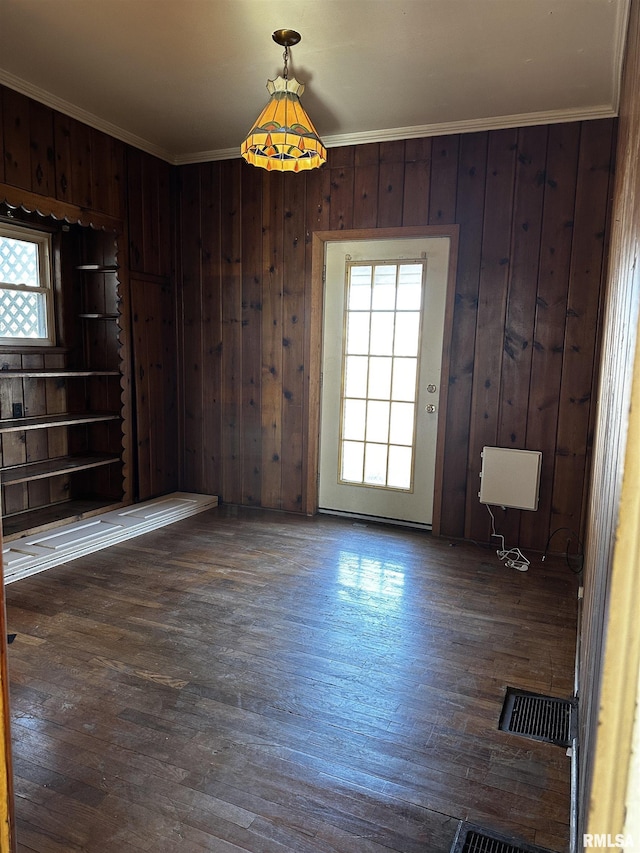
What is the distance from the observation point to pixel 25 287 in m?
4.10

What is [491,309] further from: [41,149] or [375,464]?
[41,149]

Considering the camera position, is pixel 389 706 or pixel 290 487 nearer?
pixel 389 706

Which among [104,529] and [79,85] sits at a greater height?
[79,85]

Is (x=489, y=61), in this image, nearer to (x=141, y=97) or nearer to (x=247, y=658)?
(x=141, y=97)

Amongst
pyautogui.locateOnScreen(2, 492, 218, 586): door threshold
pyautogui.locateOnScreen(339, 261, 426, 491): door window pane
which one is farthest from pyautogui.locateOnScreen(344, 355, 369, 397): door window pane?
pyautogui.locateOnScreen(2, 492, 218, 586): door threshold

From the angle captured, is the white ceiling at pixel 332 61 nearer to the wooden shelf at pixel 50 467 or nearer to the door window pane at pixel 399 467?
the door window pane at pixel 399 467

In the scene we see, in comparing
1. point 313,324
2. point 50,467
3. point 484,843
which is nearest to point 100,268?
point 50,467

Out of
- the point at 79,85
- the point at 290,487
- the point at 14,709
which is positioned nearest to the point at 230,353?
the point at 290,487

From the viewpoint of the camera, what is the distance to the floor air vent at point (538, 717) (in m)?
2.05

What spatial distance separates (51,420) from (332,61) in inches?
117

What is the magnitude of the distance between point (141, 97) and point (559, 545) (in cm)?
407

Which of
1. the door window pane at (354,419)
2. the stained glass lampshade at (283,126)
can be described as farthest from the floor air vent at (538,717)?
the stained glass lampshade at (283,126)

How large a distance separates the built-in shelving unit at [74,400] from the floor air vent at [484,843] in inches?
131

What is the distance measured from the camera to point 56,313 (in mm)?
Answer: 4363
